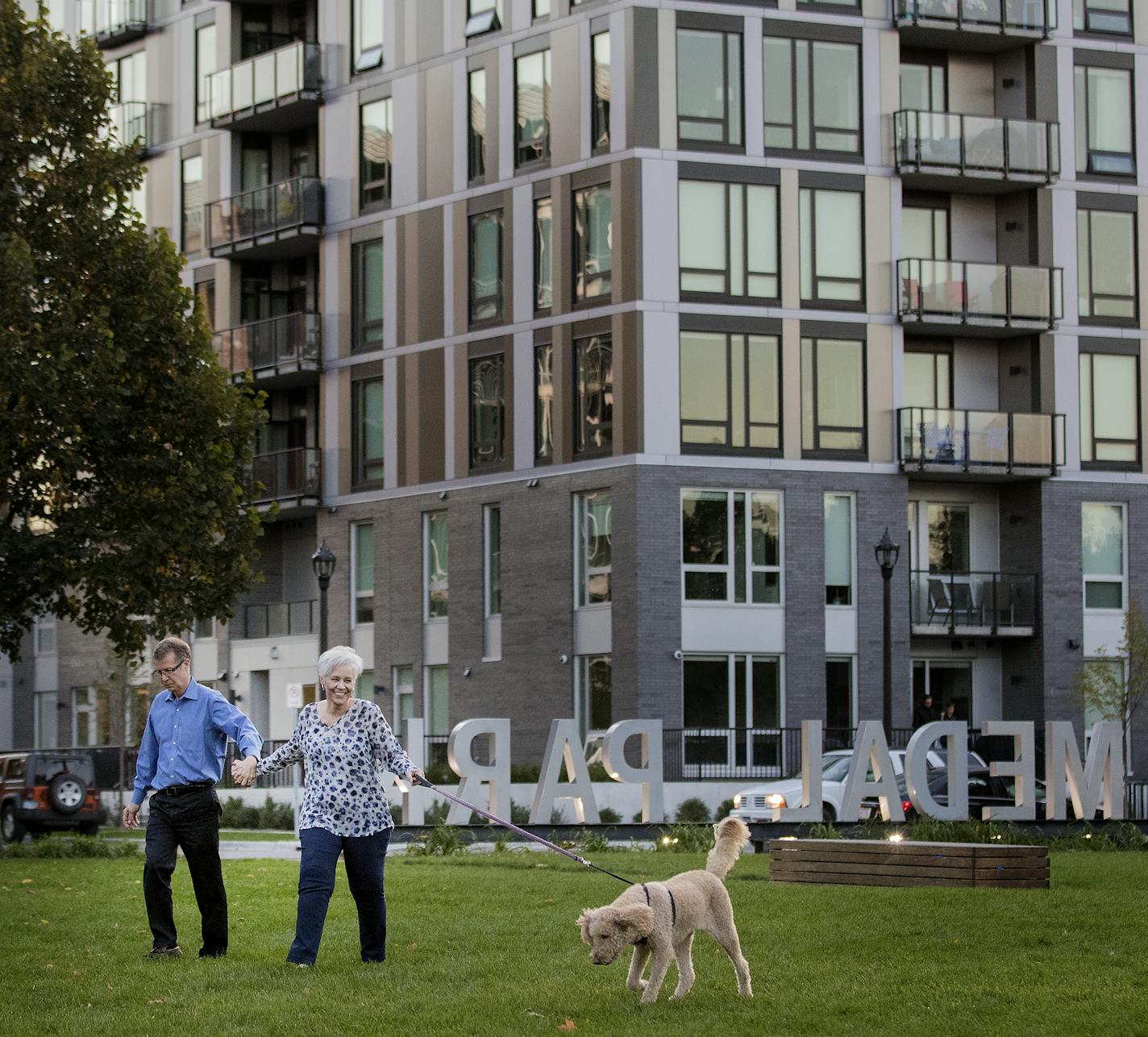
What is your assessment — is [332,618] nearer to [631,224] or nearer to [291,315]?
[291,315]

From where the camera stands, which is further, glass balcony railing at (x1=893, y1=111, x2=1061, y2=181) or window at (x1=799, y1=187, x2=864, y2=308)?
glass balcony railing at (x1=893, y1=111, x2=1061, y2=181)

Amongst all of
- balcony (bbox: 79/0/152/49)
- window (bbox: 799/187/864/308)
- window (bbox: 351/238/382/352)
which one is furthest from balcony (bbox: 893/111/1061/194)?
balcony (bbox: 79/0/152/49)

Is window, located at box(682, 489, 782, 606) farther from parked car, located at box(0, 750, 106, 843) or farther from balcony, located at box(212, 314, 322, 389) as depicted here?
parked car, located at box(0, 750, 106, 843)

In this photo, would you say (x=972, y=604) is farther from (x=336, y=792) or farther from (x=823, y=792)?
(x=336, y=792)

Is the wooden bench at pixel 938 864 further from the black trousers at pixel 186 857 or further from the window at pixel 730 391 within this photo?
the window at pixel 730 391

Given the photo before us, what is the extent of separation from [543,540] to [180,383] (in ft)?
52.5

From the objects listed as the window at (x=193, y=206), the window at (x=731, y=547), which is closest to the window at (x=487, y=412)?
the window at (x=731, y=547)

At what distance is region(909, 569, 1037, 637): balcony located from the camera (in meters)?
44.1

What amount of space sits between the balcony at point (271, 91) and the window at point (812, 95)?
11.7 metres

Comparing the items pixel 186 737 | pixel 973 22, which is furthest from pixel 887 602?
pixel 186 737

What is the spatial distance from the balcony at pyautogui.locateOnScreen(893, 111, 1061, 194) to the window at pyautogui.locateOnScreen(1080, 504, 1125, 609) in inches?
285

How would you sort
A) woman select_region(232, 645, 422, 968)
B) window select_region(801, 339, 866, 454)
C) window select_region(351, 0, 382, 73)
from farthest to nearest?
window select_region(351, 0, 382, 73)
window select_region(801, 339, 866, 454)
woman select_region(232, 645, 422, 968)

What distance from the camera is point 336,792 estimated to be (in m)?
12.0

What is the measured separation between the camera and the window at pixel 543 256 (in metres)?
43.4
